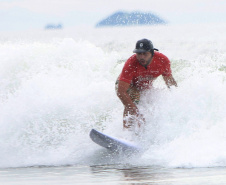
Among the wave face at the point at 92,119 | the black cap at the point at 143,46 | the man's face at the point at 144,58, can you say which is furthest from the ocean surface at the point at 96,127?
the black cap at the point at 143,46

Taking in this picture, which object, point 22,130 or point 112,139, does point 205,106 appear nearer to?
point 112,139

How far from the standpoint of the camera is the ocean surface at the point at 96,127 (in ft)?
21.0

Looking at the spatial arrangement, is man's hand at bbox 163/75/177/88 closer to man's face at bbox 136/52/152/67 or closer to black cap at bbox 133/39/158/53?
man's face at bbox 136/52/152/67

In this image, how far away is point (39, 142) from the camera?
9.05 m

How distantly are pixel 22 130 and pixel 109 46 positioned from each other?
52.6 feet

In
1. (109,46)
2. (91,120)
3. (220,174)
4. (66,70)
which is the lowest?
(220,174)

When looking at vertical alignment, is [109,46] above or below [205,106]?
above

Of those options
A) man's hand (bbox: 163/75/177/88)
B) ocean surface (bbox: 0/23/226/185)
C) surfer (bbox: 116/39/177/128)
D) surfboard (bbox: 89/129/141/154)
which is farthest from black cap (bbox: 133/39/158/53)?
surfboard (bbox: 89/129/141/154)

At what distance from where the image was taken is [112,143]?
26.8 feet

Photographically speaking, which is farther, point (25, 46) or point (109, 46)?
point (109, 46)

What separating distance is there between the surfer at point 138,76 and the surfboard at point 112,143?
0.57 meters

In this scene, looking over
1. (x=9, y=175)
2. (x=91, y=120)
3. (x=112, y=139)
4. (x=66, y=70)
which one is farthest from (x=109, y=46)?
(x=9, y=175)

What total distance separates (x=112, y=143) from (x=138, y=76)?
116 cm

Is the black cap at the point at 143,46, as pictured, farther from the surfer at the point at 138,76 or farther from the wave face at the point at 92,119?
the wave face at the point at 92,119
